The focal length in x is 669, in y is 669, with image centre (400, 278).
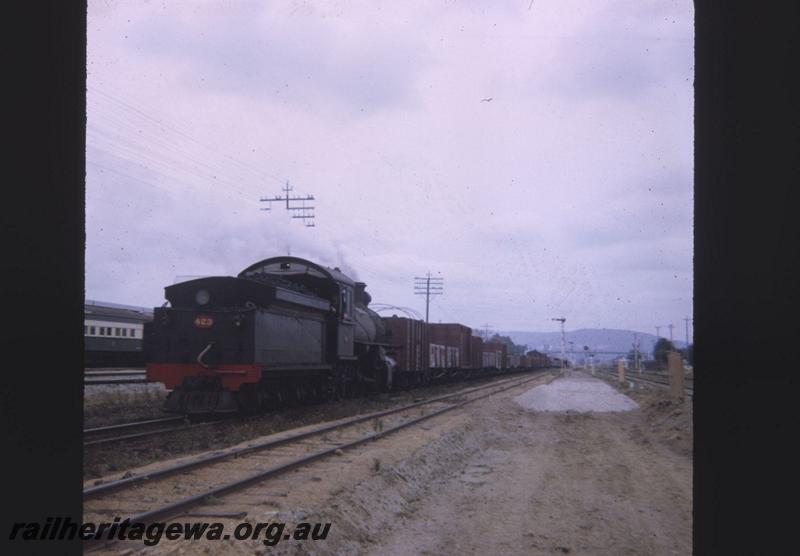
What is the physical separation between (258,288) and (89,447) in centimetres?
507

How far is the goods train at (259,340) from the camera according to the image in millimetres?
13445

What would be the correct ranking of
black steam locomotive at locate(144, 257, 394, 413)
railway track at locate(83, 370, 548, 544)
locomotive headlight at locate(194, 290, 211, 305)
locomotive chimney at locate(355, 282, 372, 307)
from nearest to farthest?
railway track at locate(83, 370, 548, 544)
black steam locomotive at locate(144, 257, 394, 413)
locomotive headlight at locate(194, 290, 211, 305)
locomotive chimney at locate(355, 282, 372, 307)

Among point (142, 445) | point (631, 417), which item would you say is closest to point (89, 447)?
point (142, 445)

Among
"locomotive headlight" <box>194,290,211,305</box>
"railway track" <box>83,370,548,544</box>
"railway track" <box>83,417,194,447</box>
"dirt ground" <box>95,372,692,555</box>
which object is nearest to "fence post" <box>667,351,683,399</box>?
"dirt ground" <box>95,372,692,555</box>

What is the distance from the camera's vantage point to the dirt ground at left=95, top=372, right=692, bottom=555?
623 cm

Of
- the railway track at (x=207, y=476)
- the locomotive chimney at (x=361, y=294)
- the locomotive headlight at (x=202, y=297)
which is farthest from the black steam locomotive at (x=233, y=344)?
the locomotive chimney at (x=361, y=294)

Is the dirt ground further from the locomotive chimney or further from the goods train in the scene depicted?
the locomotive chimney

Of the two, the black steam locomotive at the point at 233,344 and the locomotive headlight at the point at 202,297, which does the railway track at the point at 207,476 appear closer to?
the black steam locomotive at the point at 233,344

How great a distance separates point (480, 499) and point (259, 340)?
22.1ft

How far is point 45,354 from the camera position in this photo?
1917 millimetres

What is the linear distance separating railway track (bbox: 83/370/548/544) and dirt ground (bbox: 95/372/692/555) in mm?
193

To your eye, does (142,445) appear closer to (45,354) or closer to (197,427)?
(197,427)

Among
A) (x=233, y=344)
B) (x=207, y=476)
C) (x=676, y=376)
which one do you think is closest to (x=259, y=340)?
(x=233, y=344)

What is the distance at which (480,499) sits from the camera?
827 cm
